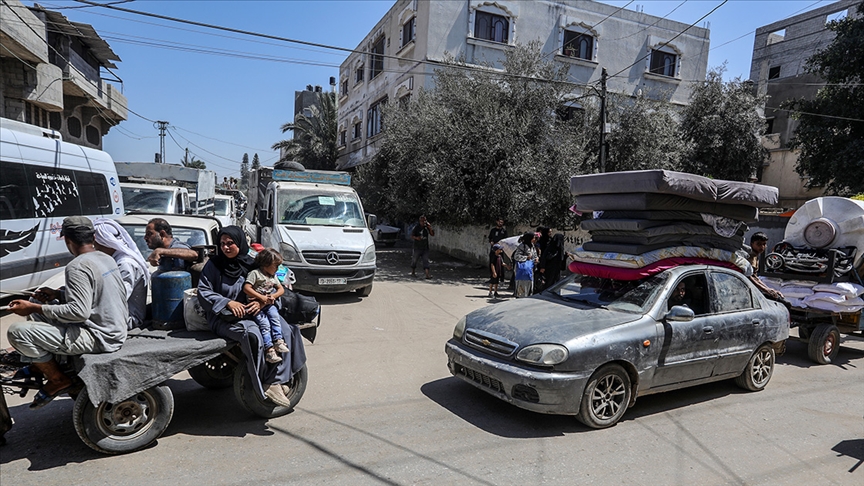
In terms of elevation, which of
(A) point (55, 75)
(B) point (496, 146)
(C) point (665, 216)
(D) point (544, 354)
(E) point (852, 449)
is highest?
(A) point (55, 75)

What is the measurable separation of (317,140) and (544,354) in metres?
36.2

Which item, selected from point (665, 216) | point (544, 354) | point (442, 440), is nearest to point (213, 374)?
point (442, 440)

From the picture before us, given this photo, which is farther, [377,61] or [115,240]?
[377,61]

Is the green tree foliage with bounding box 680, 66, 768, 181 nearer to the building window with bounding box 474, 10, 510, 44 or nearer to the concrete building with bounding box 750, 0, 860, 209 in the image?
the concrete building with bounding box 750, 0, 860, 209

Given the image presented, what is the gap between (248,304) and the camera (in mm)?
4305

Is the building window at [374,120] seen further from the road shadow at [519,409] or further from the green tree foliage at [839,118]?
the road shadow at [519,409]

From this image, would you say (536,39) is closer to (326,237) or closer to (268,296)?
(326,237)

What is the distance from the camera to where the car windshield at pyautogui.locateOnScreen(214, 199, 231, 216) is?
763 inches

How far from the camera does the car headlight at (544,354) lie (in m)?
4.39

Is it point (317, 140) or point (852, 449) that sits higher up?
point (317, 140)

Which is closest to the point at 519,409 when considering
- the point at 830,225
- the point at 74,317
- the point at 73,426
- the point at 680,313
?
the point at 680,313

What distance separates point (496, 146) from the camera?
45.1ft

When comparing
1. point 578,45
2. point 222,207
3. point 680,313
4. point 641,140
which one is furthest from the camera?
point 578,45

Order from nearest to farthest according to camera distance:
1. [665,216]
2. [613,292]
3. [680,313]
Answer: [680,313]
[613,292]
[665,216]
